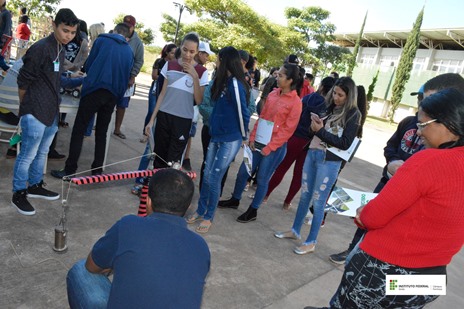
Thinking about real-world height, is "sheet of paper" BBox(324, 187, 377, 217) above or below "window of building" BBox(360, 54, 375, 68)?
below

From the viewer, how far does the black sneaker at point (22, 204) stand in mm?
3138

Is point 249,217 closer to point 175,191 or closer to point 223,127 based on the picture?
point 223,127

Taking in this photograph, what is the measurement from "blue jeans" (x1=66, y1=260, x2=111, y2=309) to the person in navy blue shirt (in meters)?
0.21

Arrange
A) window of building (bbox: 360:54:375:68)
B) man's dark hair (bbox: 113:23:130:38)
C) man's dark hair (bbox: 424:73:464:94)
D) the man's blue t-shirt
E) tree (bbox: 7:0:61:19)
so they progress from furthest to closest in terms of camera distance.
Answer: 1. window of building (bbox: 360:54:375:68)
2. tree (bbox: 7:0:61:19)
3. man's dark hair (bbox: 113:23:130:38)
4. man's dark hair (bbox: 424:73:464:94)
5. the man's blue t-shirt

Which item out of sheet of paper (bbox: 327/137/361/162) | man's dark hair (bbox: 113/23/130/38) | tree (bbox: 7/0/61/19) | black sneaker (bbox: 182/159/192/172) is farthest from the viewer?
tree (bbox: 7/0/61/19)

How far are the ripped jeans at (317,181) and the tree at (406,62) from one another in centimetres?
2838

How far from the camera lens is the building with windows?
2841cm

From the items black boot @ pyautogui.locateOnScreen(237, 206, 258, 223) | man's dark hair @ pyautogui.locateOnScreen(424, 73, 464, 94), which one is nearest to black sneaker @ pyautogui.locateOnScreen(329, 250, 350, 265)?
black boot @ pyautogui.locateOnScreen(237, 206, 258, 223)

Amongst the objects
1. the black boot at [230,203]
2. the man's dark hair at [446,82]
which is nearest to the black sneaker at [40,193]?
the black boot at [230,203]

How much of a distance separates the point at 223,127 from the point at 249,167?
69 cm

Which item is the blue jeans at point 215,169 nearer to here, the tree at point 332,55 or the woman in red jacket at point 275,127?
the woman in red jacket at point 275,127

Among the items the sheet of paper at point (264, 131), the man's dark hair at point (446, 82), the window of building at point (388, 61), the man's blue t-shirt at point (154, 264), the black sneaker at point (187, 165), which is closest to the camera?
the man's blue t-shirt at point (154, 264)

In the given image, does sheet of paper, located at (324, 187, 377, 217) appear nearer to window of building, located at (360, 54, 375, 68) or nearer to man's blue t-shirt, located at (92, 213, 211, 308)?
man's blue t-shirt, located at (92, 213, 211, 308)

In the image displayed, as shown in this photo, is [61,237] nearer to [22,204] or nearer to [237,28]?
[22,204]
